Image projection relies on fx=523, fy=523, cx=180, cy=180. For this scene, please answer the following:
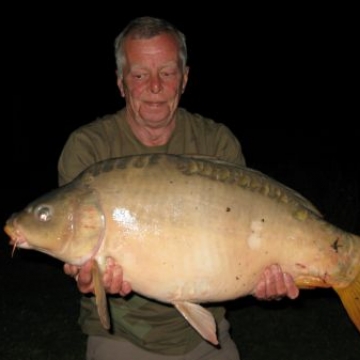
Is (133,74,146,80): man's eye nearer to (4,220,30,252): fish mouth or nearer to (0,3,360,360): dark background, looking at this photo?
(4,220,30,252): fish mouth

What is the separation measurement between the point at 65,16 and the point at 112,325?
63.4 feet

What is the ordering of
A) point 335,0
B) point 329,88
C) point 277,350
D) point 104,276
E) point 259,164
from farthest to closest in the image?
1. point 335,0
2. point 329,88
3. point 259,164
4. point 277,350
5. point 104,276

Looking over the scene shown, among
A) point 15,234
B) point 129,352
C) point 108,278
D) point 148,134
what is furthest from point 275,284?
point 15,234

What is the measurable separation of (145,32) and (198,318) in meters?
1.36

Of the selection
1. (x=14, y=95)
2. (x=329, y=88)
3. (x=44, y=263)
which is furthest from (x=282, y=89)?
(x=44, y=263)

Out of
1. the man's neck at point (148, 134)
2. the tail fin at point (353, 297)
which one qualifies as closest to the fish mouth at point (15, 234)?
the man's neck at point (148, 134)

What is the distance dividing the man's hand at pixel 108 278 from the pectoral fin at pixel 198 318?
232 millimetres

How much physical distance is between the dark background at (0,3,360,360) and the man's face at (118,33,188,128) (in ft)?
7.93

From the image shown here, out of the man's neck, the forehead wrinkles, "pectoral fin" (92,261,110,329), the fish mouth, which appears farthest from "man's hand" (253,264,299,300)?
the forehead wrinkles

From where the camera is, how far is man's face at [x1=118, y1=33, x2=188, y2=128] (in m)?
2.52

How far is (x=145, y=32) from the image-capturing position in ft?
8.30

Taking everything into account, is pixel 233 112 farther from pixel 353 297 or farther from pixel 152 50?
pixel 353 297

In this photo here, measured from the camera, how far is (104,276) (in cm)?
207

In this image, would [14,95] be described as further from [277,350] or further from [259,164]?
[277,350]
